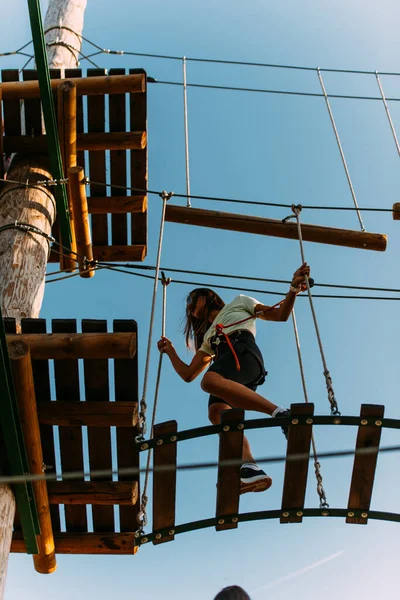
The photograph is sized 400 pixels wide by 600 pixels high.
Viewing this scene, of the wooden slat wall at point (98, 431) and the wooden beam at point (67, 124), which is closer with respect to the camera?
the wooden slat wall at point (98, 431)

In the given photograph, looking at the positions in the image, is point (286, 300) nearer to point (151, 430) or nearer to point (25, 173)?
point (151, 430)

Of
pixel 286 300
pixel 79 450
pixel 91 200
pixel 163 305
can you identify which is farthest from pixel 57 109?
pixel 79 450

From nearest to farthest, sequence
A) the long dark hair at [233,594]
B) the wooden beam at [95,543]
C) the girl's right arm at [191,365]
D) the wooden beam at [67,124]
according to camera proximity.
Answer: the long dark hair at [233,594]
the wooden beam at [95,543]
the girl's right arm at [191,365]
the wooden beam at [67,124]

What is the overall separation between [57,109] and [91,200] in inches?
42.6

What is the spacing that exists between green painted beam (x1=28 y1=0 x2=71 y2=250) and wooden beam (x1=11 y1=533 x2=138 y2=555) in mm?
2069

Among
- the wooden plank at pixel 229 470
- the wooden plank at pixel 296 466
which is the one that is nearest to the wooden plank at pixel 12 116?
the wooden plank at pixel 229 470

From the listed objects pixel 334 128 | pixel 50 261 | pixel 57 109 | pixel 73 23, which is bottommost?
pixel 50 261

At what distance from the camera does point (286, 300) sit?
14.9ft

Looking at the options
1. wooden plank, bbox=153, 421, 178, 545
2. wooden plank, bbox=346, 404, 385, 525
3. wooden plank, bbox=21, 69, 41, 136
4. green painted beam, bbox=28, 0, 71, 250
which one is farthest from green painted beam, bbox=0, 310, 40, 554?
wooden plank, bbox=21, 69, 41, 136

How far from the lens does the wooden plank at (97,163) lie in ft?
17.8

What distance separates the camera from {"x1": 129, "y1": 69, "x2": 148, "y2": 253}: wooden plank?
5.54m

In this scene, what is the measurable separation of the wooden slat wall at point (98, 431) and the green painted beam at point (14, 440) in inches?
16.6

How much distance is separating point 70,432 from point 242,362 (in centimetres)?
106

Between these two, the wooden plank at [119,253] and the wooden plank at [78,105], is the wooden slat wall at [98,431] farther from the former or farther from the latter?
the wooden plank at [119,253]
